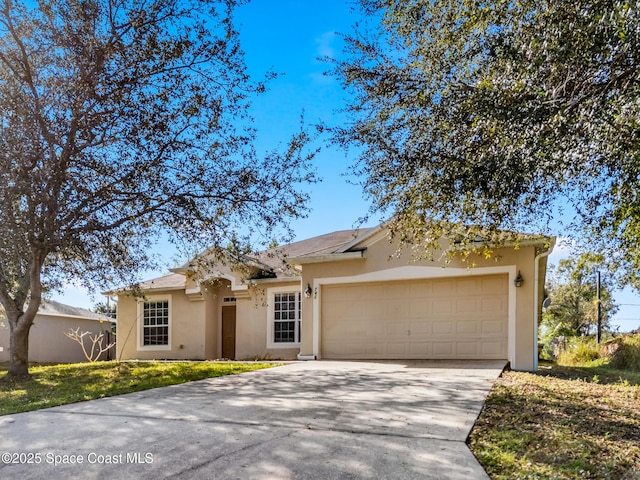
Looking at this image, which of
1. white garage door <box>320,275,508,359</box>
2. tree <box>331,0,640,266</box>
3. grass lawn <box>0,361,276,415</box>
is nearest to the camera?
tree <box>331,0,640,266</box>

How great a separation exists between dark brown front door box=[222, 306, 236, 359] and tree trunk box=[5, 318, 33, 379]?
7301 mm

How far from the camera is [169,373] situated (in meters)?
10.5

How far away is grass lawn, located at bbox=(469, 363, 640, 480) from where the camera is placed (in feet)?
12.6

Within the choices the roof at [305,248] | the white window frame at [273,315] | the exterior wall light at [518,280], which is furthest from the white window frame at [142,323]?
the exterior wall light at [518,280]

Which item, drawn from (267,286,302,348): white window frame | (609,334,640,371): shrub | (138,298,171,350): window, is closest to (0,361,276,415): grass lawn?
(267,286,302,348): white window frame

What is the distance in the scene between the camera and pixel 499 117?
652cm

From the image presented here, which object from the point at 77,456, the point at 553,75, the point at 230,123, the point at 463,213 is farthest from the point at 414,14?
the point at 77,456

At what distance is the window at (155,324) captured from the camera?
18.1 metres

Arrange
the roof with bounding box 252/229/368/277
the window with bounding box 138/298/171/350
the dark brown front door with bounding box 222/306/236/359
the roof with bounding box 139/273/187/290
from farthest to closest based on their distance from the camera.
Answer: the window with bounding box 138/298/171/350, the roof with bounding box 139/273/187/290, the dark brown front door with bounding box 222/306/236/359, the roof with bounding box 252/229/368/277

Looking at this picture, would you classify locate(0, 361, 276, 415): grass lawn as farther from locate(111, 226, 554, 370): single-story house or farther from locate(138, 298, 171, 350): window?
locate(138, 298, 171, 350): window

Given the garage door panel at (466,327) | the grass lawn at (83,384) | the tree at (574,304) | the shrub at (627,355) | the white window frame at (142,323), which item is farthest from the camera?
the tree at (574,304)

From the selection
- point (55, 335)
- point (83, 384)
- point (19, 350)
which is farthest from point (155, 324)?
point (55, 335)

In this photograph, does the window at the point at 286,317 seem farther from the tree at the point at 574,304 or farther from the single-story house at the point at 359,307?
the tree at the point at 574,304

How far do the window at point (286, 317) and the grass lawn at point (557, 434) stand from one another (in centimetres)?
886
